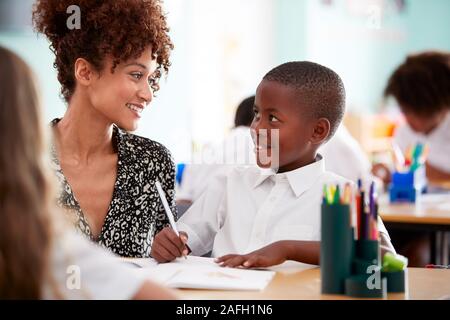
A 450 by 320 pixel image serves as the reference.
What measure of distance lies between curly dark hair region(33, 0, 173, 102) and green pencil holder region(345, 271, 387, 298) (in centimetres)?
89

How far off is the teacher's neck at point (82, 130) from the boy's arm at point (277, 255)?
614 mm

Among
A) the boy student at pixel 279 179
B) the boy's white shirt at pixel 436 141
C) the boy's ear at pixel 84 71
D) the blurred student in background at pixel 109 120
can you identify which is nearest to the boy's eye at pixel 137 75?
the blurred student in background at pixel 109 120

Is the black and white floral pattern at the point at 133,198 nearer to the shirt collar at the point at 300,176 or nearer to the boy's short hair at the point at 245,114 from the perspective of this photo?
the shirt collar at the point at 300,176

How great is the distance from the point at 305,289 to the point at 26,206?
0.61m

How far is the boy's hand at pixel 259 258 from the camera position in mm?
1581

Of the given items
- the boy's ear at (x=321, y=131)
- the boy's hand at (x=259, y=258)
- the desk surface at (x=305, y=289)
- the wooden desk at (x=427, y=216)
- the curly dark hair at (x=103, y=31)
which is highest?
the curly dark hair at (x=103, y=31)

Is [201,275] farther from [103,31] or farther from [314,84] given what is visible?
[103,31]

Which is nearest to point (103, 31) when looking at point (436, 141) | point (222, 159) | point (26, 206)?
point (26, 206)

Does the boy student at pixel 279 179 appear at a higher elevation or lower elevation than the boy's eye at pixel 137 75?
lower

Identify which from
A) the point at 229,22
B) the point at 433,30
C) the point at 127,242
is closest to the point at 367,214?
the point at 127,242

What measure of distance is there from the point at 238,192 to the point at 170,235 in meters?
0.30

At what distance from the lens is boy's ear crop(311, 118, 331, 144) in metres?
2.00

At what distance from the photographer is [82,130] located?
6.85ft
